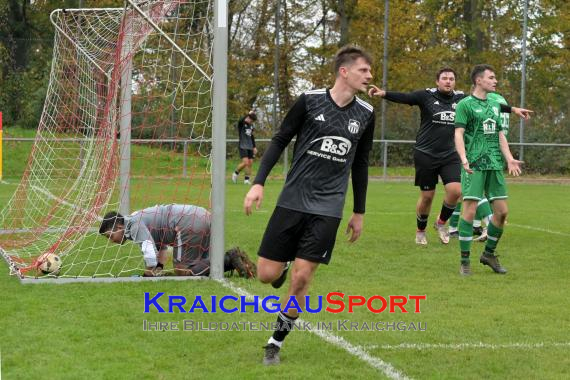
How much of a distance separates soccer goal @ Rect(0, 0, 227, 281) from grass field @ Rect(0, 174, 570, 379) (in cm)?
107

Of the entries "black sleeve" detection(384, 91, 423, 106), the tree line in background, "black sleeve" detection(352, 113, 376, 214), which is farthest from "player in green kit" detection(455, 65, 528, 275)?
the tree line in background

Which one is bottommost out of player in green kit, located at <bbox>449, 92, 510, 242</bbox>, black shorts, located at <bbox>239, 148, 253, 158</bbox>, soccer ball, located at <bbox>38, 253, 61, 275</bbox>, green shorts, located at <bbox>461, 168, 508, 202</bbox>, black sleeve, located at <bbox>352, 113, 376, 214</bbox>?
soccer ball, located at <bbox>38, 253, 61, 275</bbox>

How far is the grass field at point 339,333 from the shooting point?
5566mm

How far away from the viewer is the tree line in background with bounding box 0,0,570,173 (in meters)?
→ 29.2

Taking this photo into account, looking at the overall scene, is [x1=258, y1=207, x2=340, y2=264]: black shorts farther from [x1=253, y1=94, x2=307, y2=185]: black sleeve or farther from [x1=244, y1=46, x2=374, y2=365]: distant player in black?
[x1=253, y1=94, x2=307, y2=185]: black sleeve

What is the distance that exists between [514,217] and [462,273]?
7.10 meters

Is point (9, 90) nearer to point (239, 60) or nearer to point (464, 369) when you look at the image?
point (239, 60)

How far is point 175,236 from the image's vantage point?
29.8 ft

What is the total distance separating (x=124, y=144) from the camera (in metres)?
12.0

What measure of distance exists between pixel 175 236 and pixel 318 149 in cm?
351

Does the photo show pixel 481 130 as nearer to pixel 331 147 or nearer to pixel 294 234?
pixel 331 147

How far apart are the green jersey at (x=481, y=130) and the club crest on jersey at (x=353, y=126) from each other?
356cm

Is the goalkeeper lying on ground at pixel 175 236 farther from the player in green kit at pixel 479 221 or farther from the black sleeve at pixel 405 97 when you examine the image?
the player in green kit at pixel 479 221

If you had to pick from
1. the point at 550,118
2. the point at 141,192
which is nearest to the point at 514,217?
the point at 141,192
